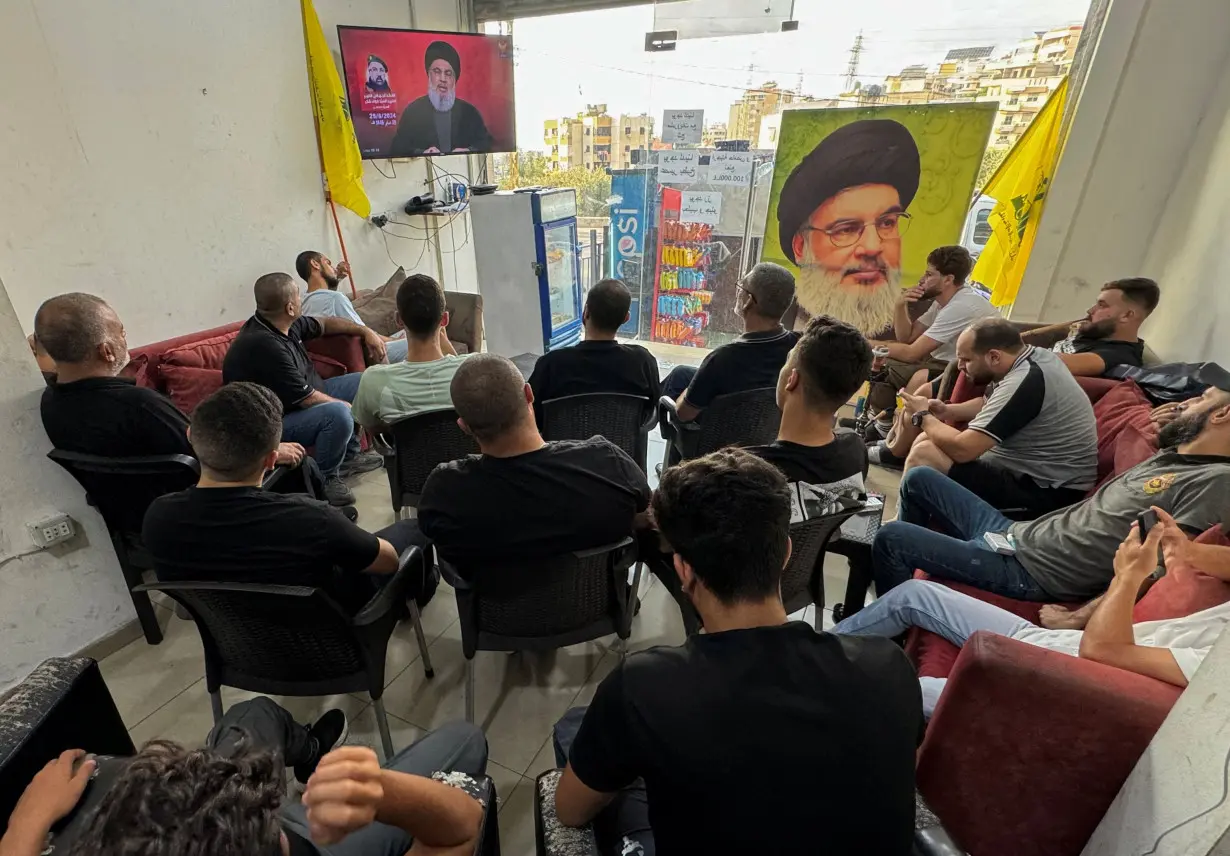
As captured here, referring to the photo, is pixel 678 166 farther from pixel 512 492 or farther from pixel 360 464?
pixel 512 492

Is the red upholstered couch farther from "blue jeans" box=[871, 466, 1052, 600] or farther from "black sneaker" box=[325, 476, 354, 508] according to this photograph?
"blue jeans" box=[871, 466, 1052, 600]

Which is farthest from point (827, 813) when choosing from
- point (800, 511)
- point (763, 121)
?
point (763, 121)

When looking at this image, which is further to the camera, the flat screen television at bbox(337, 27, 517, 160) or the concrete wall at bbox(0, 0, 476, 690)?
the flat screen television at bbox(337, 27, 517, 160)

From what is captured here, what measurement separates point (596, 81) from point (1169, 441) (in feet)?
13.4

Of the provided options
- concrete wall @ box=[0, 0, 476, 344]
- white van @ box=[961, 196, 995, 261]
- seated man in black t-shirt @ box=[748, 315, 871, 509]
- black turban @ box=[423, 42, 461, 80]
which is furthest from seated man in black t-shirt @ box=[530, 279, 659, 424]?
black turban @ box=[423, 42, 461, 80]

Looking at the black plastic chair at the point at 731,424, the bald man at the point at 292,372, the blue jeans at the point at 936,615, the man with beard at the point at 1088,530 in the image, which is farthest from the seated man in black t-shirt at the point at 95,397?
the man with beard at the point at 1088,530

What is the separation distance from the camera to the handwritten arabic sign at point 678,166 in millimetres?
3998

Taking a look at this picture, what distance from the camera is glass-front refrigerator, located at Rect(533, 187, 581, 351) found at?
4.21m

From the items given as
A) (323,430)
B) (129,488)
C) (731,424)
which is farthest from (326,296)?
(731,424)

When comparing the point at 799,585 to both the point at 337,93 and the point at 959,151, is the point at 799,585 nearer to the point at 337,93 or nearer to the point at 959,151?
the point at 959,151

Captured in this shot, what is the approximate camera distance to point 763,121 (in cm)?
375

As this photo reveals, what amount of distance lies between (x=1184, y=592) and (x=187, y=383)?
3666mm

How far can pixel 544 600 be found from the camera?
1468mm

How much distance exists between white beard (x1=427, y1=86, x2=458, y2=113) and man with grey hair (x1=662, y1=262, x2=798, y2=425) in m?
2.90
